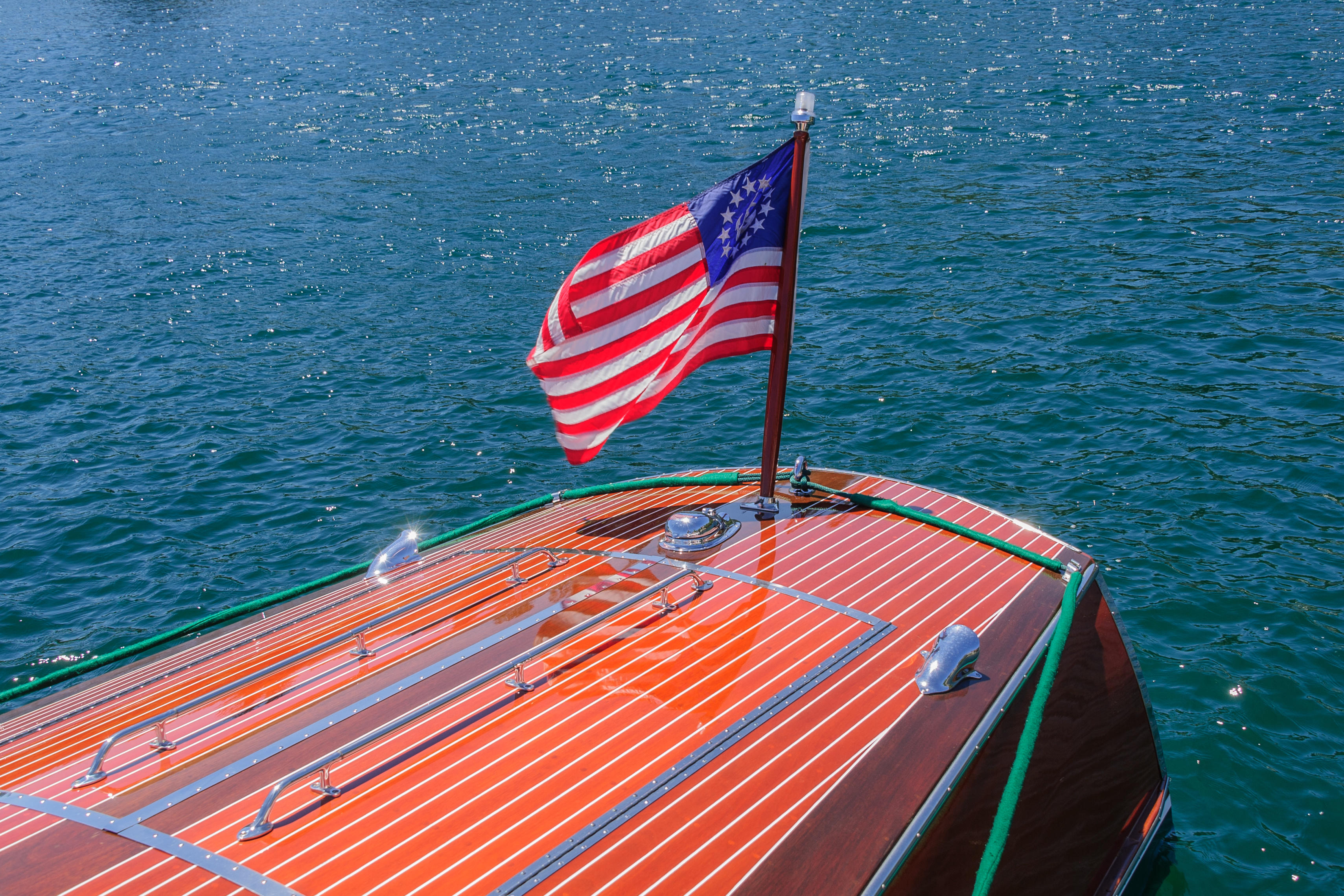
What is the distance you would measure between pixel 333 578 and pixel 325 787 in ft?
14.0

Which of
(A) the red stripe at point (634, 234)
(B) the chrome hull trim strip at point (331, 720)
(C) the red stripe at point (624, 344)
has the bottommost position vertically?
(B) the chrome hull trim strip at point (331, 720)

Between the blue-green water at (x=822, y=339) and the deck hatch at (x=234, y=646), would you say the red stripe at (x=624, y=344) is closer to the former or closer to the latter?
the deck hatch at (x=234, y=646)

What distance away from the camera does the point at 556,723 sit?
532cm

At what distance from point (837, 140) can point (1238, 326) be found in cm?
1498

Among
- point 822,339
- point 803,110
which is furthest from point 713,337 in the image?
point 822,339

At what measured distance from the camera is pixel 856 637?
601 centimetres

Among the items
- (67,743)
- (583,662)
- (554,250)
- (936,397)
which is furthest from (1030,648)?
(554,250)

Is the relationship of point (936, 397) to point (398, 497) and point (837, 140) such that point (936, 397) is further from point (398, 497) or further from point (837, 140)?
point (837, 140)

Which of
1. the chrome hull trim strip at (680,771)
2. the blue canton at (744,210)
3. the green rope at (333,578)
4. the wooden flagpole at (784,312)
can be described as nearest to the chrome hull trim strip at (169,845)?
the chrome hull trim strip at (680,771)

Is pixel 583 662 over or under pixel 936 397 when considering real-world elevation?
over

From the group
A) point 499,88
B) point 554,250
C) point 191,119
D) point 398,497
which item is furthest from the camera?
point 499,88

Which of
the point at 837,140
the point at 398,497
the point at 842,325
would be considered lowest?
the point at 398,497

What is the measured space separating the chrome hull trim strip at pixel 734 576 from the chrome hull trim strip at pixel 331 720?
0.89 metres

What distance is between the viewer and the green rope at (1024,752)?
486 cm
